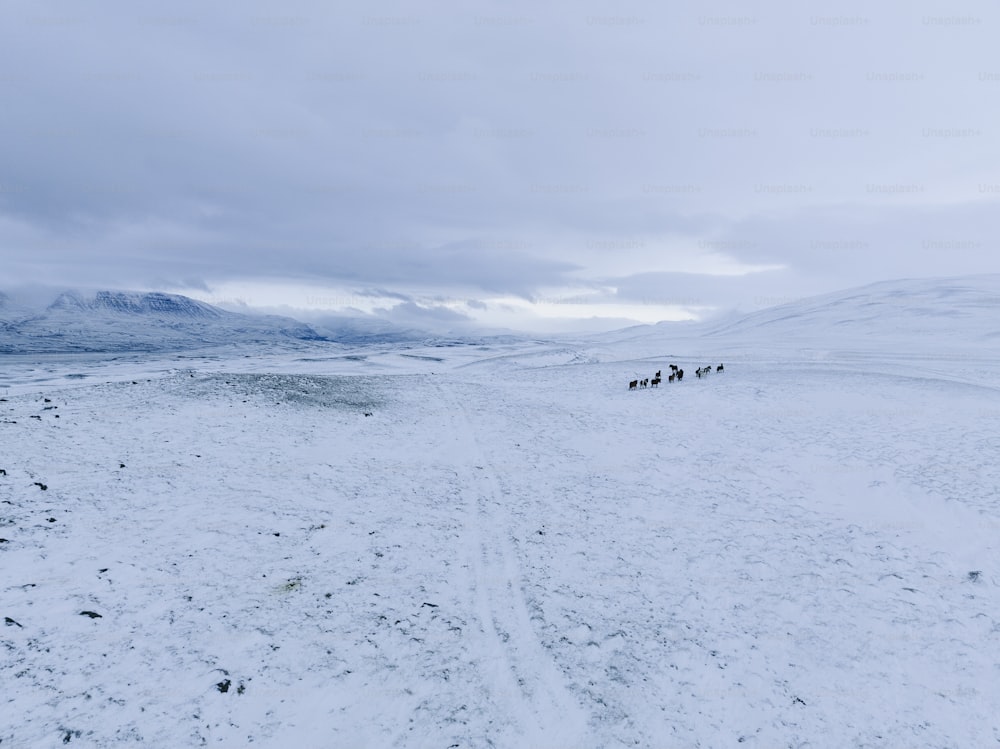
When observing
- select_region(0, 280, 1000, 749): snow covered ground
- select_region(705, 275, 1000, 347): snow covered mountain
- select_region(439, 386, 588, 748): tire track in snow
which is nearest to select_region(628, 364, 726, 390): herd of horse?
select_region(0, 280, 1000, 749): snow covered ground

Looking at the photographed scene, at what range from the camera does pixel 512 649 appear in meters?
7.96

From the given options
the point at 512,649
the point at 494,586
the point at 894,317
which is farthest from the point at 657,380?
the point at 894,317

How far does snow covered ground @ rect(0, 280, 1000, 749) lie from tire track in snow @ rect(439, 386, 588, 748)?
0.16 ft

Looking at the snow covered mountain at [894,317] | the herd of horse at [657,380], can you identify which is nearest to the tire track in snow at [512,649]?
the herd of horse at [657,380]

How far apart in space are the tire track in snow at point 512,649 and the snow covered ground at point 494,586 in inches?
1.9

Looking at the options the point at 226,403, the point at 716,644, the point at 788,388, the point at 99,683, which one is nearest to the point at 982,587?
the point at 716,644

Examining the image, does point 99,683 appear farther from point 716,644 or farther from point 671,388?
point 671,388

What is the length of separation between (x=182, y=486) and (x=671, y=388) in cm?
2693

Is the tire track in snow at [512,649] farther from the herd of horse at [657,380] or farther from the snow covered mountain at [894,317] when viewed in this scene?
the snow covered mountain at [894,317]

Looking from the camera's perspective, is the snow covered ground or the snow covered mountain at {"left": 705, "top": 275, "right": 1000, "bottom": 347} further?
the snow covered mountain at {"left": 705, "top": 275, "right": 1000, "bottom": 347}

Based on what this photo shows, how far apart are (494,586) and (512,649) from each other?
5.84ft

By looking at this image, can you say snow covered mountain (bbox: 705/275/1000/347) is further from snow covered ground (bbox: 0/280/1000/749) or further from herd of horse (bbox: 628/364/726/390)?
snow covered ground (bbox: 0/280/1000/749)

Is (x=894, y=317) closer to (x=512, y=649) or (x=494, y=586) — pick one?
(x=494, y=586)

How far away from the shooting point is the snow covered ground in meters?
6.67
